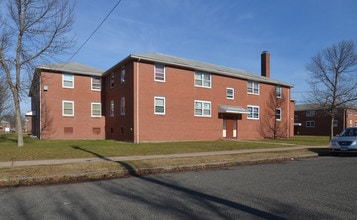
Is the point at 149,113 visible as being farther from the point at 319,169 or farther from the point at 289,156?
the point at 319,169

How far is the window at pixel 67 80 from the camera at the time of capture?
26703 millimetres

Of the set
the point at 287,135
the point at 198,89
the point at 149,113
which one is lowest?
the point at 287,135

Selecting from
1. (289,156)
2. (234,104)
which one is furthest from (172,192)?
(234,104)

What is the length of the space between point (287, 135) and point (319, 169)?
23685mm

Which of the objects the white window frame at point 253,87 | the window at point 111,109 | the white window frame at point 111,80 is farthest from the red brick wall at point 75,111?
the white window frame at point 253,87

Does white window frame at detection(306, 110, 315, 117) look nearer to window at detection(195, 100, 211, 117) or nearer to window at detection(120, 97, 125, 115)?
window at detection(195, 100, 211, 117)

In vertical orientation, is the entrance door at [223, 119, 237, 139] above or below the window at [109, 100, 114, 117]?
below

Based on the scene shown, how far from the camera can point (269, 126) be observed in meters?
31.1

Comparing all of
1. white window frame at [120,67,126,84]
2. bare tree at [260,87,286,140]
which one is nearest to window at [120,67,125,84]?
white window frame at [120,67,126,84]

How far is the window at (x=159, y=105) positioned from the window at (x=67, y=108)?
29.2ft

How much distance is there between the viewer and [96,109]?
28.3 metres

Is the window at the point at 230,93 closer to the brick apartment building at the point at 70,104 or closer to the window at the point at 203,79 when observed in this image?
the window at the point at 203,79

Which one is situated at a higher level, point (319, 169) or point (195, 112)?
point (195, 112)

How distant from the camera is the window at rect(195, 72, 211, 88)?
82.9ft
